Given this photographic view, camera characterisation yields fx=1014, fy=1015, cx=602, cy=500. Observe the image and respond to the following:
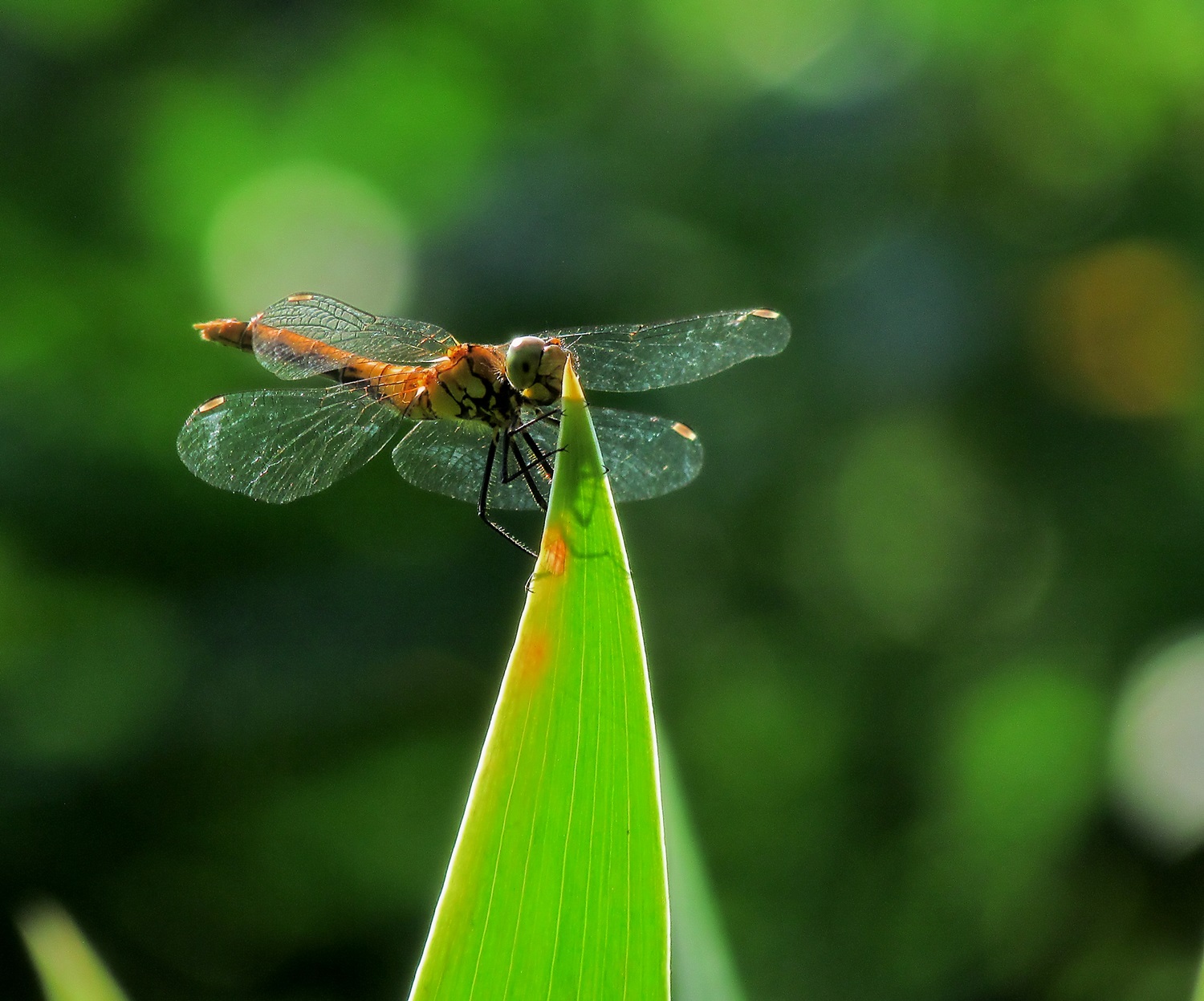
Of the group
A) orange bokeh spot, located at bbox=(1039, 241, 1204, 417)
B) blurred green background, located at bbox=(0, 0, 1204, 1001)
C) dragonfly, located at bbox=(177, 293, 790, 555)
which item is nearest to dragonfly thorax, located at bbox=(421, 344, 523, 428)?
dragonfly, located at bbox=(177, 293, 790, 555)

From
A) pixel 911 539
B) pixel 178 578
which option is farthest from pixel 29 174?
pixel 911 539

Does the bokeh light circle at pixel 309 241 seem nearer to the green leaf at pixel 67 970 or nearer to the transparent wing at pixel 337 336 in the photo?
the transparent wing at pixel 337 336

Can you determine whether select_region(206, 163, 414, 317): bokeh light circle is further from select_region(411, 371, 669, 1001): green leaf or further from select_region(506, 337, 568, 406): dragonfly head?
select_region(411, 371, 669, 1001): green leaf

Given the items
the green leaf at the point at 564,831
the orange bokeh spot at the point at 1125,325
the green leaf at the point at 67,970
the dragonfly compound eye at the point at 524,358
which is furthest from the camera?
the orange bokeh spot at the point at 1125,325

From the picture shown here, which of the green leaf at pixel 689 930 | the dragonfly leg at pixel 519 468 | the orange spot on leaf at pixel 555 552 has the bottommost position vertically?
the green leaf at pixel 689 930

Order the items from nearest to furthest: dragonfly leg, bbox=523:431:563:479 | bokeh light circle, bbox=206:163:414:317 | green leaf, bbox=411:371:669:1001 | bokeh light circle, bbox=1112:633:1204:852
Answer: green leaf, bbox=411:371:669:1001
dragonfly leg, bbox=523:431:563:479
bokeh light circle, bbox=1112:633:1204:852
bokeh light circle, bbox=206:163:414:317

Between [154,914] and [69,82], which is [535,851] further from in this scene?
[69,82]

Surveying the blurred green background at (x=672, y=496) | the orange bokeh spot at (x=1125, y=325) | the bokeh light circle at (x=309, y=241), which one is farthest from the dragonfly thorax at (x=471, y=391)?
the orange bokeh spot at (x=1125, y=325)
